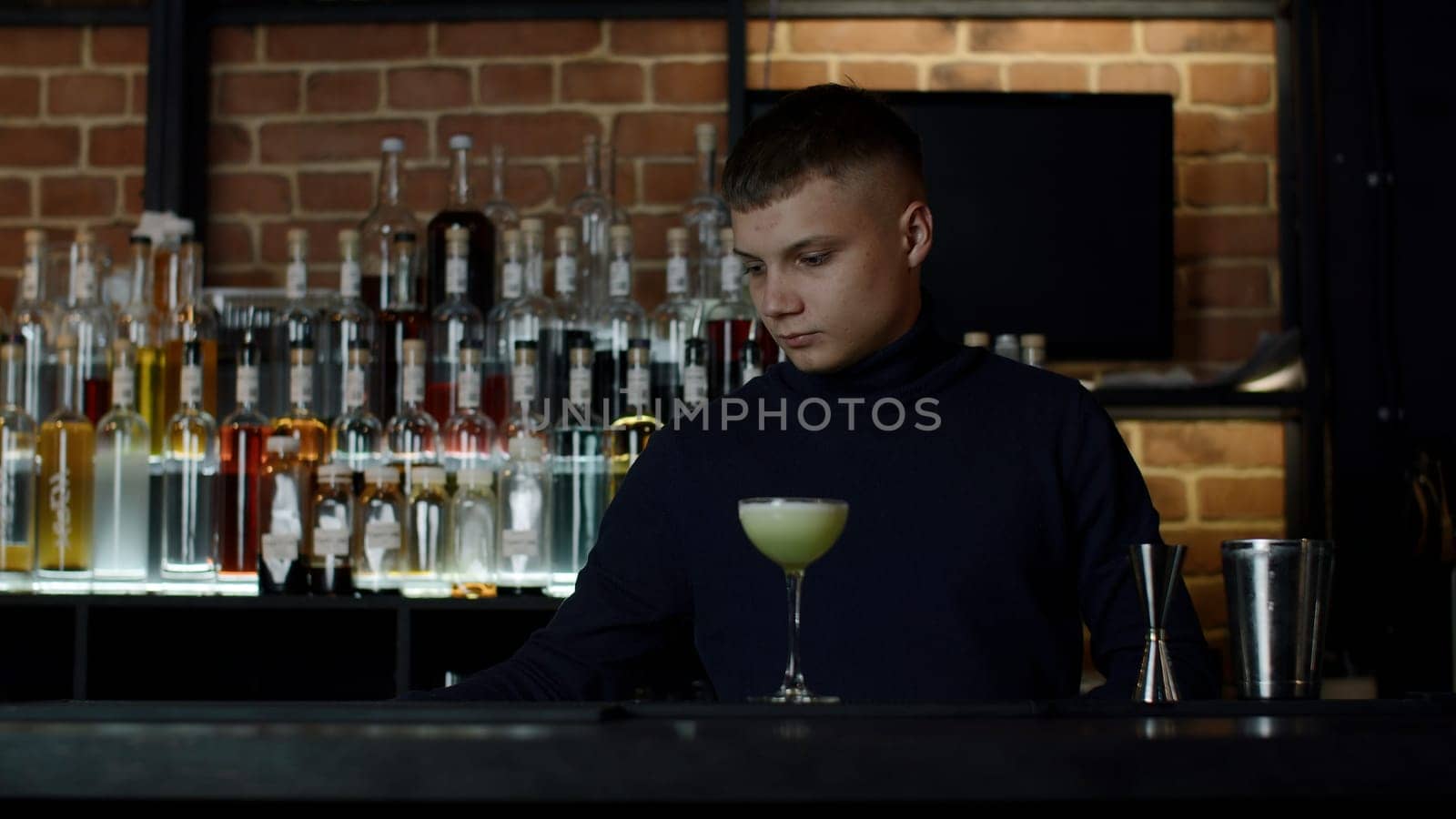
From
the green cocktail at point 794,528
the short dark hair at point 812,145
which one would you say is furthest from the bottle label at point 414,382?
the green cocktail at point 794,528

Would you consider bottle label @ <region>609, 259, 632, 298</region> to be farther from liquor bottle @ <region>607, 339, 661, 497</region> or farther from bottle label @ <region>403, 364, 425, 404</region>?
bottle label @ <region>403, 364, 425, 404</region>

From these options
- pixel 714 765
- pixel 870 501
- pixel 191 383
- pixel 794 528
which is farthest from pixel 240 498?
pixel 714 765

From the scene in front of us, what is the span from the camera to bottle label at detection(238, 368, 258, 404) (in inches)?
90.0

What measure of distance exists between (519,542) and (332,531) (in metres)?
0.27

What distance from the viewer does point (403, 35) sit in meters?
2.87

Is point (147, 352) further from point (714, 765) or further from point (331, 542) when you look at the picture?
point (714, 765)

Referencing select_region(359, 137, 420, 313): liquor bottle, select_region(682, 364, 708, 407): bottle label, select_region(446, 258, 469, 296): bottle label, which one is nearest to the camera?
select_region(682, 364, 708, 407): bottle label

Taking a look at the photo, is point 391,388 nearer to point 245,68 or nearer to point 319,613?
point 319,613

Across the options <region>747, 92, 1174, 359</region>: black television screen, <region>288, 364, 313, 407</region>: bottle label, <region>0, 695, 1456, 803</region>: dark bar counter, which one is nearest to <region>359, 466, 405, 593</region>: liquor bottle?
<region>288, 364, 313, 407</region>: bottle label

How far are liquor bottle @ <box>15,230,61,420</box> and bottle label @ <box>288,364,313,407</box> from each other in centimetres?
46

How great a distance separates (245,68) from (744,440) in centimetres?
168

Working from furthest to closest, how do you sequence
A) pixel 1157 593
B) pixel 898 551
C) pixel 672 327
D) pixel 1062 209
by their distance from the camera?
pixel 1062 209 → pixel 672 327 → pixel 898 551 → pixel 1157 593

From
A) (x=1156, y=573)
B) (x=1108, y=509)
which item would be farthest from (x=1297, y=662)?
(x=1108, y=509)

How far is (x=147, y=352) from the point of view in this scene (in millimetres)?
2414
